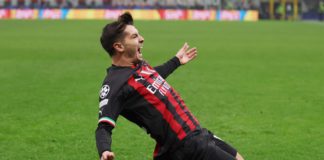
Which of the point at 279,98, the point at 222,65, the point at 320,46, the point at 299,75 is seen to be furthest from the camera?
the point at 320,46

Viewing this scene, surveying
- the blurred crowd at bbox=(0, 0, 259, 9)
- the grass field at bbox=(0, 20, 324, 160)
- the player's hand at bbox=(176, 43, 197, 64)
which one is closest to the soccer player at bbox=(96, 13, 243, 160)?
the player's hand at bbox=(176, 43, 197, 64)

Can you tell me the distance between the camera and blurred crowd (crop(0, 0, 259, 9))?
68625 mm

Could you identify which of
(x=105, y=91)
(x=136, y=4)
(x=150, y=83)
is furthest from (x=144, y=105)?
(x=136, y=4)

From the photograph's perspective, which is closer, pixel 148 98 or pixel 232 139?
pixel 148 98

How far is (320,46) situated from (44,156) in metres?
21.8

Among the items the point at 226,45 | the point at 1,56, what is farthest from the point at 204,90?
the point at 226,45

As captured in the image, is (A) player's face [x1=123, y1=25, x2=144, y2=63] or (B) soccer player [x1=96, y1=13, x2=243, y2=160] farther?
(A) player's face [x1=123, y1=25, x2=144, y2=63]

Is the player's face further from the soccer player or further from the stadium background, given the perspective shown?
the stadium background

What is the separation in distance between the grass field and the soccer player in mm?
2988

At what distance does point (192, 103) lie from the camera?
1126 cm

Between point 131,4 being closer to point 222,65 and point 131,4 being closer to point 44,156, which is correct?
point 222,65

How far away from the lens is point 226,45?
1070 inches

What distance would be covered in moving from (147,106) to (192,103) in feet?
23.4

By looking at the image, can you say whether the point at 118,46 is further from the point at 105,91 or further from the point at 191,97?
the point at 191,97
